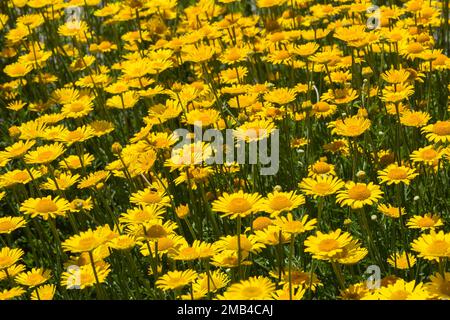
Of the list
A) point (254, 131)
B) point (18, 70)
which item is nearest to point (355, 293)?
point (254, 131)

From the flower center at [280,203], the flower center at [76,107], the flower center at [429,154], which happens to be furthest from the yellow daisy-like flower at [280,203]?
the flower center at [76,107]

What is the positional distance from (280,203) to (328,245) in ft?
1.07

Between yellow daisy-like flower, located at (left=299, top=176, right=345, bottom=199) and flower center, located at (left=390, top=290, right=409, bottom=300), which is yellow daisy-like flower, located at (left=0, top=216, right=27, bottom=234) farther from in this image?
flower center, located at (left=390, top=290, right=409, bottom=300)

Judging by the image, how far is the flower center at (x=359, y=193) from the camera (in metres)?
3.25

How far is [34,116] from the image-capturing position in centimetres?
576

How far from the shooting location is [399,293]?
271 cm

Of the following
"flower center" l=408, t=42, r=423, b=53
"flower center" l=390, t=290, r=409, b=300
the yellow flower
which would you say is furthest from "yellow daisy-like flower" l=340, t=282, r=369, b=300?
the yellow flower

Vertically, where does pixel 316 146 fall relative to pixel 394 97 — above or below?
below

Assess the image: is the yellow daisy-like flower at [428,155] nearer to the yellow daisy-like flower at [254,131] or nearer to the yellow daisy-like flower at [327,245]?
the yellow daisy-like flower at [254,131]

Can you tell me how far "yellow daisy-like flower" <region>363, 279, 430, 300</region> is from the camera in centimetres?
267
